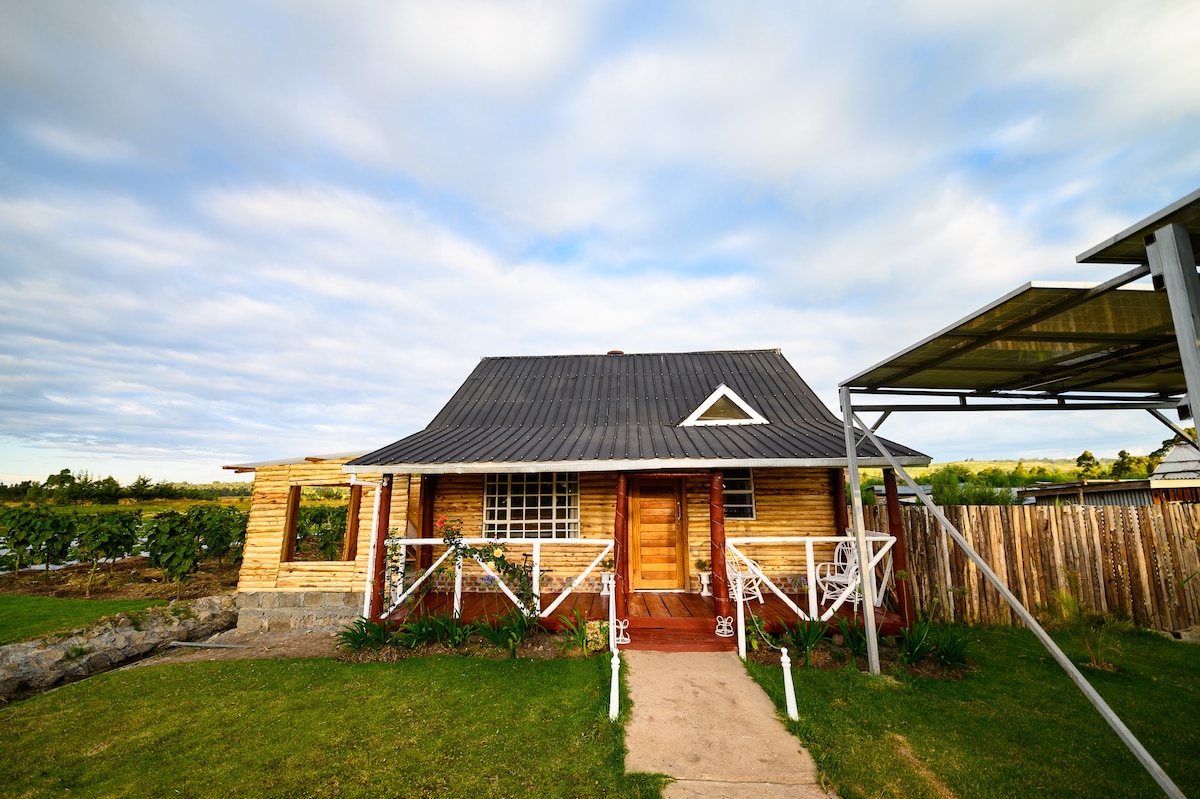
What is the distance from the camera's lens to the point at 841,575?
7594mm

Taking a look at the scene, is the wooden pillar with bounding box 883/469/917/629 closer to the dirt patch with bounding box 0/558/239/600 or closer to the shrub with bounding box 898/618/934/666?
the shrub with bounding box 898/618/934/666

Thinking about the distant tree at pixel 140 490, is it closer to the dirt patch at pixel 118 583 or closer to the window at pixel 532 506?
the dirt patch at pixel 118 583

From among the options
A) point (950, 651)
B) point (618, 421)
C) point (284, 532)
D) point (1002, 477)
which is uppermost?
point (618, 421)

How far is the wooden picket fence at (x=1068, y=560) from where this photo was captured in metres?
7.17

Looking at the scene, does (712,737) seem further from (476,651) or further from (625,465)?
(476,651)

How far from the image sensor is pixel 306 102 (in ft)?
26.1

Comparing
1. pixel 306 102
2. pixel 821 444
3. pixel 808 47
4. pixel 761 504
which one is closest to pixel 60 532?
pixel 306 102

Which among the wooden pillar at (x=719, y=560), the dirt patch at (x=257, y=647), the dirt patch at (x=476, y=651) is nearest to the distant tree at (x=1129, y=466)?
the wooden pillar at (x=719, y=560)

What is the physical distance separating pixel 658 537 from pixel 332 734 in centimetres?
595

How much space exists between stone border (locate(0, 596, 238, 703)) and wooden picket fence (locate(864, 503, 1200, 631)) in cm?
1301

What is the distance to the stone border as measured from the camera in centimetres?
646

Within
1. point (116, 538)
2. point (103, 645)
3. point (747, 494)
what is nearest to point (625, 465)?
point (747, 494)

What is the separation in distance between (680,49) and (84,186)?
12355mm

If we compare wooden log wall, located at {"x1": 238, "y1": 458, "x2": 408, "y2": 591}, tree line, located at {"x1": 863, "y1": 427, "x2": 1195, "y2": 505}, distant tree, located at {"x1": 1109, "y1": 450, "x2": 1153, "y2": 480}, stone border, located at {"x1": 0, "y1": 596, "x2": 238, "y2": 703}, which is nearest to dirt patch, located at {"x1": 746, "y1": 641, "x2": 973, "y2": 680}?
tree line, located at {"x1": 863, "y1": 427, "x2": 1195, "y2": 505}
